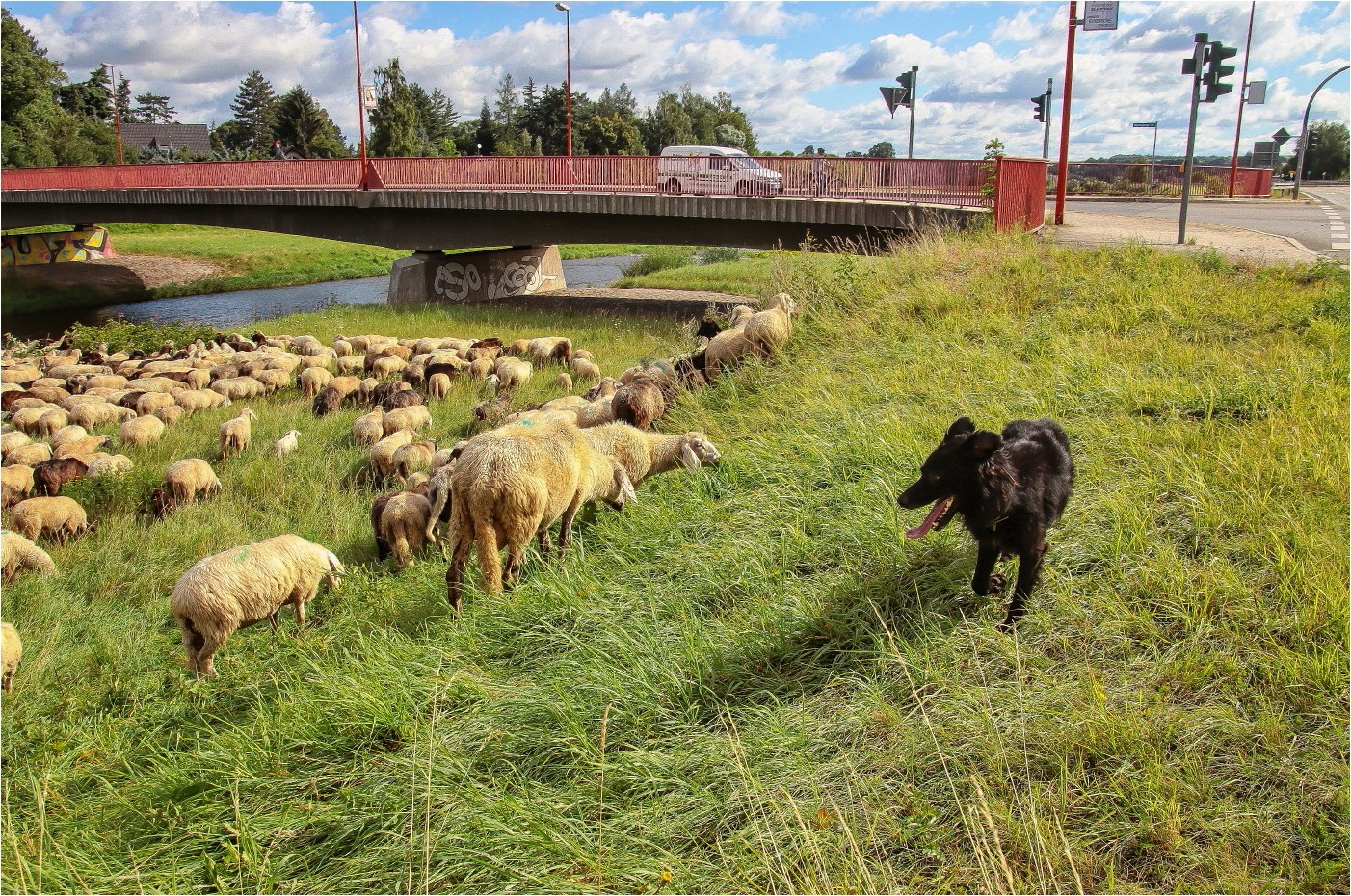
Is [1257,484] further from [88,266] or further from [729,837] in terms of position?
[88,266]

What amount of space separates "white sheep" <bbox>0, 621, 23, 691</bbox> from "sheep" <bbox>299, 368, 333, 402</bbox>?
30.9 ft

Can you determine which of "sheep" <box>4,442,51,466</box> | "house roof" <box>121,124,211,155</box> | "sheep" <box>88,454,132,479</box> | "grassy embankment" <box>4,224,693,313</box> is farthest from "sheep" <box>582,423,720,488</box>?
"house roof" <box>121,124,211,155</box>

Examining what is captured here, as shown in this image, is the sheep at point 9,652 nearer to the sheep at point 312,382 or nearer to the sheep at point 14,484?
the sheep at point 14,484

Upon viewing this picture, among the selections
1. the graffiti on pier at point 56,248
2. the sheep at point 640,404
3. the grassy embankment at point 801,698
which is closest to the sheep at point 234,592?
the grassy embankment at point 801,698

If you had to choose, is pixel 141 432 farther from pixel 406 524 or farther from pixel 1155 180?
pixel 1155 180

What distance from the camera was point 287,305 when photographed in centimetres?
3428

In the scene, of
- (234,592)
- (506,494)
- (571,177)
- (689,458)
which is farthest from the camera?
(571,177)

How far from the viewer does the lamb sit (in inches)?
464

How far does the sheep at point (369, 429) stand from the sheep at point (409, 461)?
1.68 m

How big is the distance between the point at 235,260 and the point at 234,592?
42793mm

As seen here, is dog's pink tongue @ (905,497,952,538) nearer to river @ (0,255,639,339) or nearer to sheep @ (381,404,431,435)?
sheep @ (381,404,431,435)

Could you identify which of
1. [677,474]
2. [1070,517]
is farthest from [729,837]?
[677,474]

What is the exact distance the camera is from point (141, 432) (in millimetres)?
11859

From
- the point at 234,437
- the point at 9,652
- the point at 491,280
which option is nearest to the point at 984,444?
the point at 9,652
